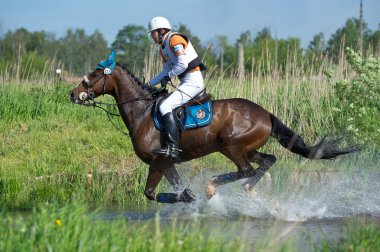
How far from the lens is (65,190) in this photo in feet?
38.2

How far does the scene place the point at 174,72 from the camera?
9.64 m

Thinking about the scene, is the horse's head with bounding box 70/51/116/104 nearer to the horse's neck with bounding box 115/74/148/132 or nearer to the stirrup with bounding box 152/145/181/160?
the horse's neck with bounding box 115/74/148/132

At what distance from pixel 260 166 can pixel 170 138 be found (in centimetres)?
A: 151

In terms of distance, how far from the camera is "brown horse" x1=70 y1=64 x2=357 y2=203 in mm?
9656

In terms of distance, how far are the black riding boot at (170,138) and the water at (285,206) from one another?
2.85 ft

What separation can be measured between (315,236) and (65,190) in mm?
4937

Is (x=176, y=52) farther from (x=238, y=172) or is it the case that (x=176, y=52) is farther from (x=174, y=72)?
(x=238, y=172)

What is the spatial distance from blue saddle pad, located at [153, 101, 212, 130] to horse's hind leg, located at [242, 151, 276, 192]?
40.4 inches

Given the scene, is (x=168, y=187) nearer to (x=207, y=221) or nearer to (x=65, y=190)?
(x=65, y=190)

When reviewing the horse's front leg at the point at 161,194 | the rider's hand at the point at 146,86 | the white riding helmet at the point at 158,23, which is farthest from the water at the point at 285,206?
the white riding helmet at the point at 158,23

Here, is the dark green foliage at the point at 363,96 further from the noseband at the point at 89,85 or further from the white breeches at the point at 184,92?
the noseband at the point at 89,85

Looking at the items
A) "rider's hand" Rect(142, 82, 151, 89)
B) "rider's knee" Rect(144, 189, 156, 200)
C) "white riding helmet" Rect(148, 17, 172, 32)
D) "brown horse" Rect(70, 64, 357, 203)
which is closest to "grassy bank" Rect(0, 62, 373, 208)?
"rider's knee" Rect(144, 189, 156, 200)

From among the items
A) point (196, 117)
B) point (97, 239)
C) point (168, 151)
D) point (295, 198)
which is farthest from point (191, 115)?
point (97, 239)

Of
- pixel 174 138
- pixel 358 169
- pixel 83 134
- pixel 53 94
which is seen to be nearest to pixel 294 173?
pixel 358 169
